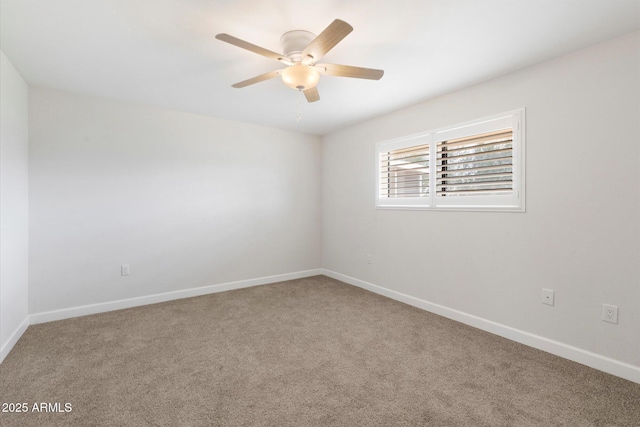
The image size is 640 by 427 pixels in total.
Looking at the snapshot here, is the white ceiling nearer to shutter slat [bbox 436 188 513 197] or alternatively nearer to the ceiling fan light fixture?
the ceiling fan light fixture

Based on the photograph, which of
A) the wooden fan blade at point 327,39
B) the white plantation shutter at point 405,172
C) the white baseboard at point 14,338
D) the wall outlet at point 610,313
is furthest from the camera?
the white plantation shutter at point 405,172

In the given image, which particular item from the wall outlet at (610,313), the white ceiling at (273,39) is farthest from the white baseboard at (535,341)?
the white ceiling at (273,39)

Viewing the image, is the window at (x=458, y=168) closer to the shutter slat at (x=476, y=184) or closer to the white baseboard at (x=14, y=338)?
the shutter slat at (x=476, y=184)

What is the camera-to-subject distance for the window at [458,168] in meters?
2.58

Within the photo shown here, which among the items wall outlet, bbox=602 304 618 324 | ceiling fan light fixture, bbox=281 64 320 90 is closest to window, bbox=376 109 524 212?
wall outlet, bbox=602 304 618 324

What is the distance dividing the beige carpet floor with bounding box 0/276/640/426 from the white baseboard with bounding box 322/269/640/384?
0.23 ft

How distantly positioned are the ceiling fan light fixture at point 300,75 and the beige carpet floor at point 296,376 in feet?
6.56

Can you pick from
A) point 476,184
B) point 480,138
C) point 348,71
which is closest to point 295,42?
point 348,71

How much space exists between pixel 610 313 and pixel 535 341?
56cm

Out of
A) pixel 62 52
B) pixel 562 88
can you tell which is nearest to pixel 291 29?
pixel 62 52

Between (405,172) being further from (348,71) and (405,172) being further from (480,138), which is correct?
(348,71)

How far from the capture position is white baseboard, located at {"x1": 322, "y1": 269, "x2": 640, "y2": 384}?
2.00m

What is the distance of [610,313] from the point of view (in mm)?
2061

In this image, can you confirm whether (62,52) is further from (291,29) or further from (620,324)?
(620,324)
